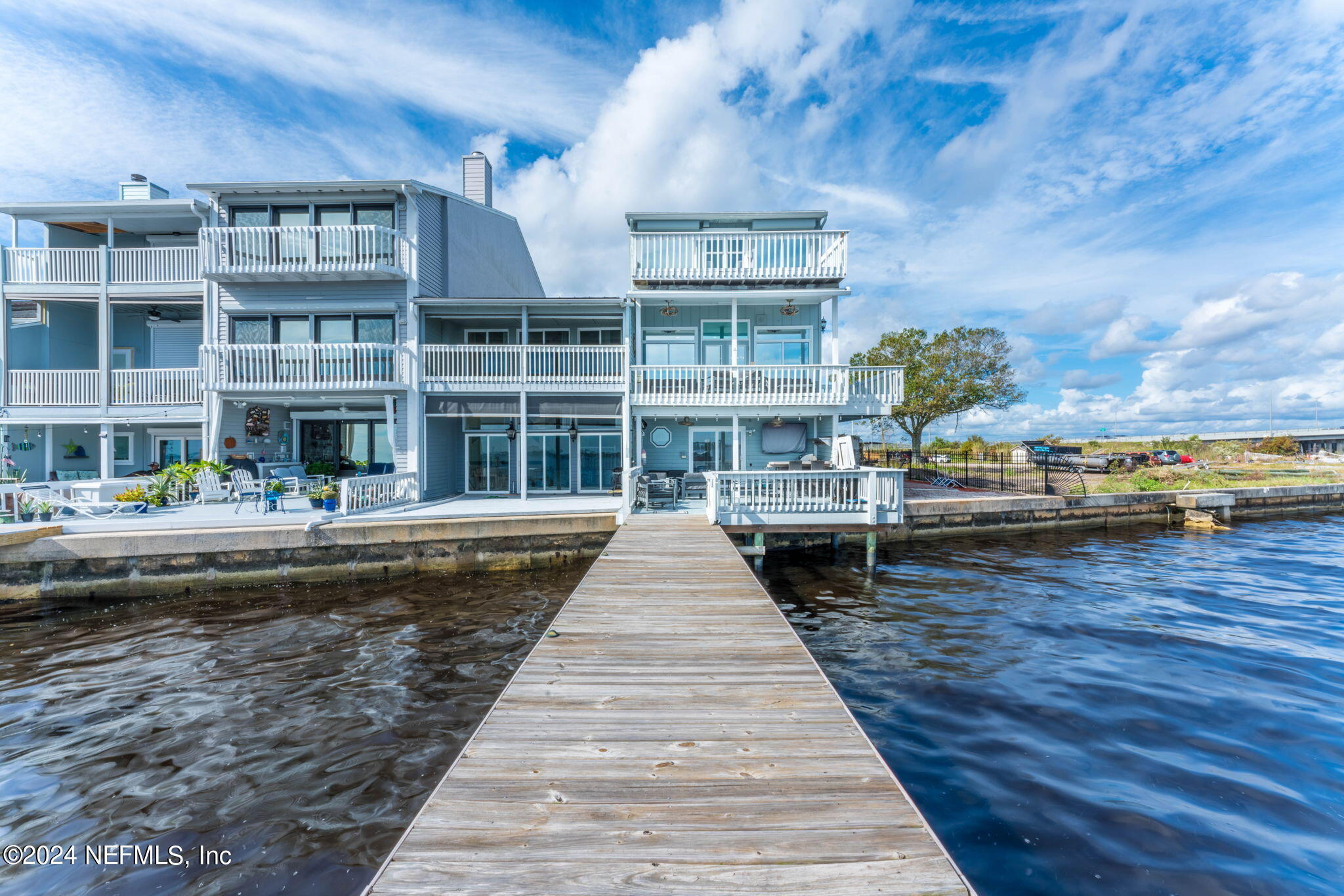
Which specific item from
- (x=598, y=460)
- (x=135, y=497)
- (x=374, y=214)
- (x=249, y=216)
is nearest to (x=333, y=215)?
(x=374, y=214)

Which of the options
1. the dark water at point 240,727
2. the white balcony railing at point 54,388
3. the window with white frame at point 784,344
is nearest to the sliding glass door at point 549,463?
the window with white frame at point 784,344

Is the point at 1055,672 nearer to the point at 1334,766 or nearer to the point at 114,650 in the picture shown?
the point at 1334,766

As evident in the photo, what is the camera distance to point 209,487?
13156 mm

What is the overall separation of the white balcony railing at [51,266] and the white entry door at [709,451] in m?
18.3

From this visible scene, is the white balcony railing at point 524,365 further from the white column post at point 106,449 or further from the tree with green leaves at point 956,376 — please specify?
the tree with green leaves at point 956,376

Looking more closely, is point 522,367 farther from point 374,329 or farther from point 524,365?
point 374,329

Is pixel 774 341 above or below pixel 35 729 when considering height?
above

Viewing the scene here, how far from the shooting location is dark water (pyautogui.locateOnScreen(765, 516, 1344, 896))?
3650 mm

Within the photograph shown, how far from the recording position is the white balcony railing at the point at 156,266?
1491 centimetres

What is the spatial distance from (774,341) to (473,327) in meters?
9.67

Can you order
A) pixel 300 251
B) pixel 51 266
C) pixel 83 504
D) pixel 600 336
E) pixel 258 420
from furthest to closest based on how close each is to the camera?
1. pixel 600 336
2. pixel 258 420
3. pixel 51 266
4. pixel 300 251
5. pixel 83 504

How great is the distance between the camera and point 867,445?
36.1 m

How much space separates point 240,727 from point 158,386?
14860mm

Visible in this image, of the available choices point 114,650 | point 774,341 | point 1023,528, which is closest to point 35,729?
point 114,650
